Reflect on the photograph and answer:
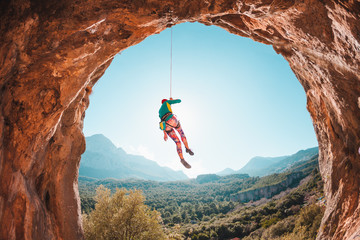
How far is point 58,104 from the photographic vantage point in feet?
18.1

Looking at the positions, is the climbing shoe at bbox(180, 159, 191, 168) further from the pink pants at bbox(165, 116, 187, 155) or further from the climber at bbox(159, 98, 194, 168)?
the pink pants at bbox(165, 116, 187, 155)

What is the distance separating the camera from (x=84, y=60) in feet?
18.3

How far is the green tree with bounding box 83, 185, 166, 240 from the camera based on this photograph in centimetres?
1450

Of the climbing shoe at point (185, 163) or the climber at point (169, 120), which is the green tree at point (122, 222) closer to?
the climbing shoe at point (185, 163)

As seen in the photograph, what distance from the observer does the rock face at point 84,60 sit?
A: 4.18m

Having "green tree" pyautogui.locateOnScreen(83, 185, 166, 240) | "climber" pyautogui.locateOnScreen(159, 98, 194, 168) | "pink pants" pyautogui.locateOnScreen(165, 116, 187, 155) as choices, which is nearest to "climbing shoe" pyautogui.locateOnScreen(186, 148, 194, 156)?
"climber" pyautogui.locateOnScreen(159, 98, 194, 168)

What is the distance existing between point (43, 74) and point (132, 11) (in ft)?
9.68

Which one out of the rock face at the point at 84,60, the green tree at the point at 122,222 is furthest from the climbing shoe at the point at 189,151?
the green tree at the point at 122,222

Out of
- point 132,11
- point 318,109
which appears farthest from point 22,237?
point 318,109

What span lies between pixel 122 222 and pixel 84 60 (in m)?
13.9

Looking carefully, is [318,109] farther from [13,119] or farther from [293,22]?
[13,119]

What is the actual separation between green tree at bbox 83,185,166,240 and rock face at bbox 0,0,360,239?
8026 millimetres

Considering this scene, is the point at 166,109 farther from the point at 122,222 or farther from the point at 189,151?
the point at 122,222

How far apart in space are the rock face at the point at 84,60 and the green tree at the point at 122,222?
8026mm
